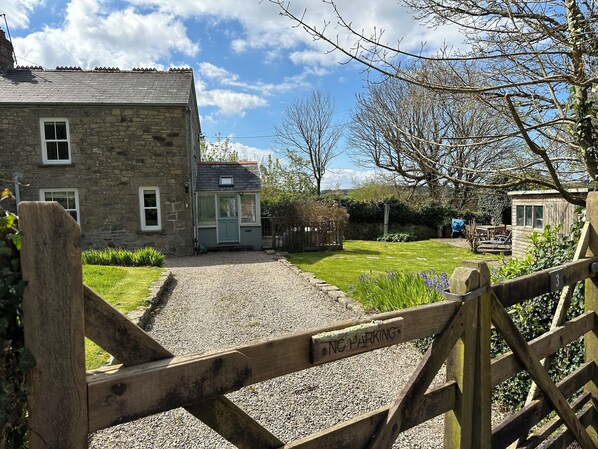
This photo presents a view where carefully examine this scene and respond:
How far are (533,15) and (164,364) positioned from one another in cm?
409

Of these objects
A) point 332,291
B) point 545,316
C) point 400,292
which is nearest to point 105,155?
point 332,291

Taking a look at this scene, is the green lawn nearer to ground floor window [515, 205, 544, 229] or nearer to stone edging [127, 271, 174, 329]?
ground floor window [515, 205, 544, 229]

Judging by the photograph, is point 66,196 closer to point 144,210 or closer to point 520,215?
point 144,210

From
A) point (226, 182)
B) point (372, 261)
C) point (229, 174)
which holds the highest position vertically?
point (229, 174)

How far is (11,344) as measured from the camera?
100cm

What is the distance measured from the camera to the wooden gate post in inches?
75.4

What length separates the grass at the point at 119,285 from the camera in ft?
21.3

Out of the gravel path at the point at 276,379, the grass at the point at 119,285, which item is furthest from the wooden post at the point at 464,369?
the grass at the point at 119,285

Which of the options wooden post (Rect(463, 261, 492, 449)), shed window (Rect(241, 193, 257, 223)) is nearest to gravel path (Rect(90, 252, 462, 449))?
wooden post (Rect(463, 261, 492, 449))

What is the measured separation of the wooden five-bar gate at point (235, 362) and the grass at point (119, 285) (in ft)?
13.0

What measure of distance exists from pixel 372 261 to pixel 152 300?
7938mm

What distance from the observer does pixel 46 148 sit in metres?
15.0

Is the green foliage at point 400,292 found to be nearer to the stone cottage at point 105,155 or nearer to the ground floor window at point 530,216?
the ground floor window at point 530,216

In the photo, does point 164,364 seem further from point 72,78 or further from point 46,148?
point 72,78
